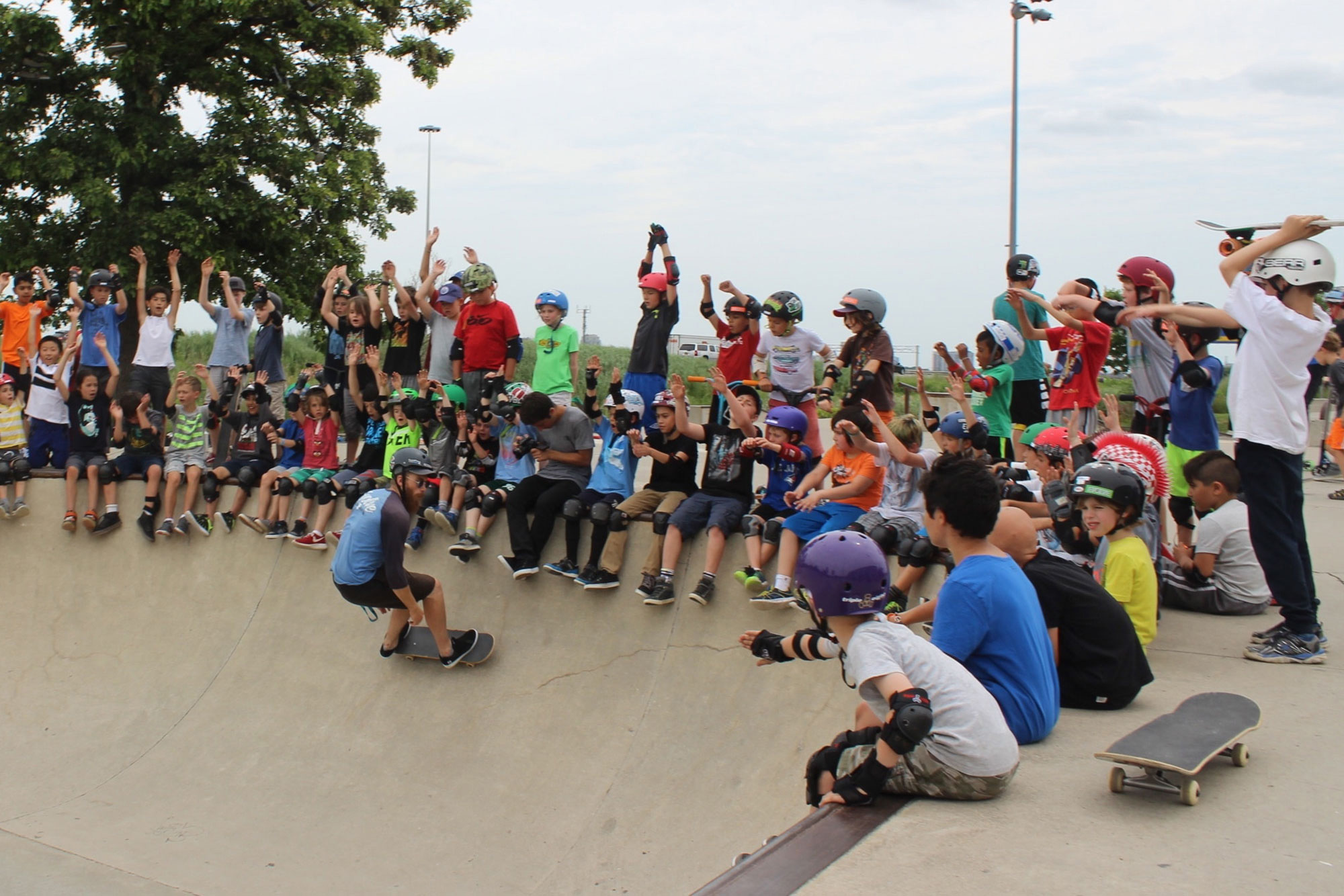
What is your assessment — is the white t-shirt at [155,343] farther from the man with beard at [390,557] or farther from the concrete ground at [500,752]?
the man with beard at [390,557]

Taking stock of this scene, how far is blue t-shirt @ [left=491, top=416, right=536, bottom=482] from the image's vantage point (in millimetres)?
7922

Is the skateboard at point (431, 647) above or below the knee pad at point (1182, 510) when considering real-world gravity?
below

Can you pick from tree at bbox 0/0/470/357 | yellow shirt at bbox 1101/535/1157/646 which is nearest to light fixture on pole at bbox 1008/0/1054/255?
tree at bbox 0/0/470/357

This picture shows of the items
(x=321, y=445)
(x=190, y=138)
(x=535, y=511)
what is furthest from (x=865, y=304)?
(x=190, y=138)

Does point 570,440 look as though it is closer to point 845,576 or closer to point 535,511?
point 535,511

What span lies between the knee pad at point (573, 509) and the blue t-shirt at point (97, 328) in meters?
5.47

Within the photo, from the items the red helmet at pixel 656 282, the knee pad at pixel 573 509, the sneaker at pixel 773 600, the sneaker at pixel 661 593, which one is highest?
the red helmet at pixel 656 282

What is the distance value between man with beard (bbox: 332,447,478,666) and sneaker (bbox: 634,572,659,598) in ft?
4.28

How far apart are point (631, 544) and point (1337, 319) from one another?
23.1 feet

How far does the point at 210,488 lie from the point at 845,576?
7.21 meters

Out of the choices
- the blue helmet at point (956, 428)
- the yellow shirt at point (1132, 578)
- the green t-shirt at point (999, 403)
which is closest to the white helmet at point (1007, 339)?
the green t-shirt at point (999, 403)

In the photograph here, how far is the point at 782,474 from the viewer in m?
6.93

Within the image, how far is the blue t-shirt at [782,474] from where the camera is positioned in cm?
689

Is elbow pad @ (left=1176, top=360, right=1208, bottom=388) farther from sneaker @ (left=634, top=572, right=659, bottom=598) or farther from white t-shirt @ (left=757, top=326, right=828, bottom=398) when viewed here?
sneaker @ (left=634, top=572, right=659, bottom=598)
